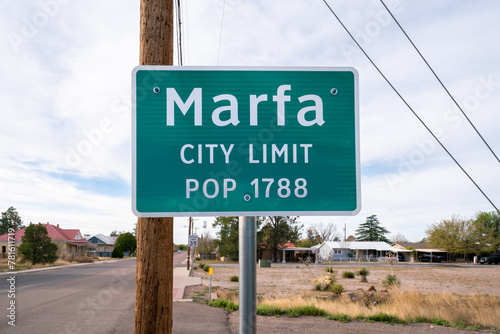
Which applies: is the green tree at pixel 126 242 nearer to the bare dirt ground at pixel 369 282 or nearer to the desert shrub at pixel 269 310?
the bare dirt ground at pixel 369 282

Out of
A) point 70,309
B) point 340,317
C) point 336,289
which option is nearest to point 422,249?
point 336,289

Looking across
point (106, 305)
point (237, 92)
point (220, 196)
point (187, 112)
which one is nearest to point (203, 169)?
point (220, 196)

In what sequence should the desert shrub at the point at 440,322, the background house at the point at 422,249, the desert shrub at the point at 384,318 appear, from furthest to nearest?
the background house at the point at 422,249
the desert shrub at the point at 384,318
the desert shrub at the point at 440,322

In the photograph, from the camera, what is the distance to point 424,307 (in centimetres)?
1395

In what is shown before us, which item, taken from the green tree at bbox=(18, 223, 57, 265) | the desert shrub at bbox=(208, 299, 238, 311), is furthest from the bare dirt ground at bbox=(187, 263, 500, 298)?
the green tree at bbox=(18, 223, 57, 265)

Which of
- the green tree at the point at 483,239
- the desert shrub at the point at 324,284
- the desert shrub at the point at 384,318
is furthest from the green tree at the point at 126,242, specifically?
the desert shrub at the point at 384,318

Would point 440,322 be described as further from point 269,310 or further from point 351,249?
point 351,249

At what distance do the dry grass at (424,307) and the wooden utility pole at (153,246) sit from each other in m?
11.3

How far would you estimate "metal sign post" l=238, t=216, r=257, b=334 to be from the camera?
190 cm

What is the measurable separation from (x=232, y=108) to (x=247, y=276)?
847mm

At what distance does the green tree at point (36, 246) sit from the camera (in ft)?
127

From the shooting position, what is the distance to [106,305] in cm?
1523

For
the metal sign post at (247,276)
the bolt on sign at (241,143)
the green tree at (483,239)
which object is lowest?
the green tree at (483,239)

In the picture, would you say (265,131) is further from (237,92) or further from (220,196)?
(220,196)
